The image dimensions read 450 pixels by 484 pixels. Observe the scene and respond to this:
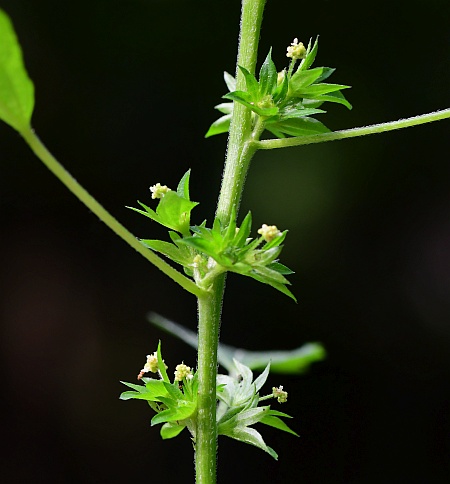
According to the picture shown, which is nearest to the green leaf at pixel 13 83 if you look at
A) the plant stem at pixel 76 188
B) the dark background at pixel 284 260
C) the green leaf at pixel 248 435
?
the plant stem at pixel 76 188

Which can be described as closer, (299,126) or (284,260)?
(299,126)

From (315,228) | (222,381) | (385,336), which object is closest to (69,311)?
(315,228)

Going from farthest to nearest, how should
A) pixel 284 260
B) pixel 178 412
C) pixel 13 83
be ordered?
1. pixel 284 260
2. pixel 178 412
3. pixel 13 83

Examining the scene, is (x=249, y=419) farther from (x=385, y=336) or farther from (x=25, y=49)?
(x=25, y=49)

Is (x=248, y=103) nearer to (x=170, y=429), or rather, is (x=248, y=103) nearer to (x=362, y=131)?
(x=362, y=131)

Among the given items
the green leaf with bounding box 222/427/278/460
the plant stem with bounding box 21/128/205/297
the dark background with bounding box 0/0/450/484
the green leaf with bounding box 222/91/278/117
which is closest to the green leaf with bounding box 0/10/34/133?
the plant stem with bounding box 21/128/205/297

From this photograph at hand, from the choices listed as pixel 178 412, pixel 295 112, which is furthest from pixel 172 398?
pixel 295 112

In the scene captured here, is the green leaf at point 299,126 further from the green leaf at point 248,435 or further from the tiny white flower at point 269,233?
the green leaf at point 248,435
